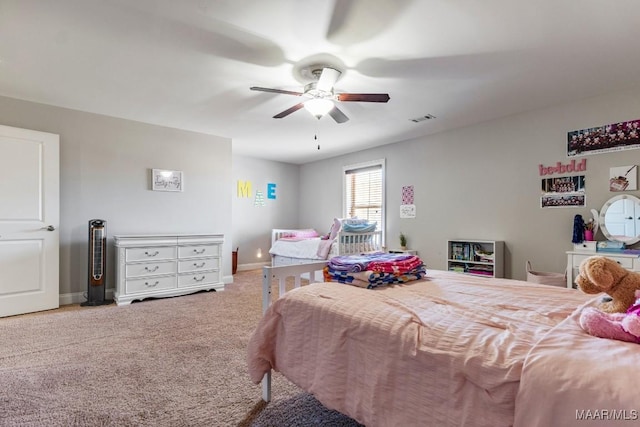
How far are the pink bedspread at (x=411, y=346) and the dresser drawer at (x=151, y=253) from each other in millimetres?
2930

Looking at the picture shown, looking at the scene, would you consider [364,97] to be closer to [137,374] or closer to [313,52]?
[313,52]

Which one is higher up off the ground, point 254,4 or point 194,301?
point 254,4

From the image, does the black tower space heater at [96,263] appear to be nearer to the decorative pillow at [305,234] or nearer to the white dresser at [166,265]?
the white dresser at [166,265]

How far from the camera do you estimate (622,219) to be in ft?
9.86

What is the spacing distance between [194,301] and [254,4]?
3.31m

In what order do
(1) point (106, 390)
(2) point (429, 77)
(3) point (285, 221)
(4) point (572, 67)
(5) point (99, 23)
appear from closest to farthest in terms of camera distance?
(1) point (106, 390) → (5) point (99, 23) → (4) point (572, 67) → (2) point (429, 77) → (3) point (285, 221)

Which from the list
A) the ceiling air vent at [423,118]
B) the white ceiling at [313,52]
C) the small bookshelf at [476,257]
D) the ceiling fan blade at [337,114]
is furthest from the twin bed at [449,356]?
the ceiling air vent at [423,118]

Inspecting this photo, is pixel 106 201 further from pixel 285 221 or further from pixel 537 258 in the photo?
pixel 537 258

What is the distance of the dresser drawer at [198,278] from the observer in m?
4.18

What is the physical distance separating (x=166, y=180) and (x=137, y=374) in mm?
3004

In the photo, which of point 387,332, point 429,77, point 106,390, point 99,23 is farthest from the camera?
point 429,77

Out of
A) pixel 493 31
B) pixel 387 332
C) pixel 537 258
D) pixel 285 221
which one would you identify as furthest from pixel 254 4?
pixel 285 221

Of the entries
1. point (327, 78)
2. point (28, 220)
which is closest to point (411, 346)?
point (327, 78)

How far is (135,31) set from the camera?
7.18 feet
